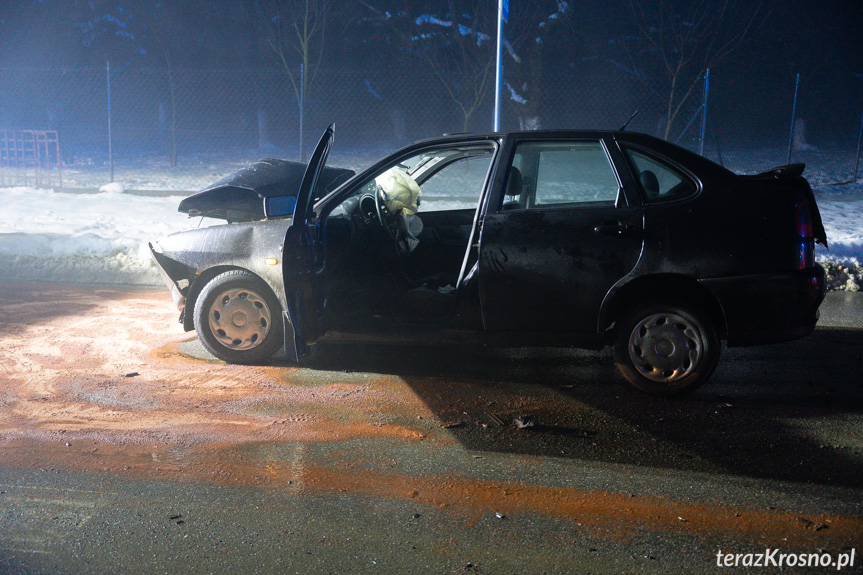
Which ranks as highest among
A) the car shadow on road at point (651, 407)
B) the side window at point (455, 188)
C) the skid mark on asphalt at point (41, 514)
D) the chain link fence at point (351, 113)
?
the chain link fence at point (351, 113)

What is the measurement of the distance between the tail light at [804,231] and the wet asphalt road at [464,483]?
37.4 inches

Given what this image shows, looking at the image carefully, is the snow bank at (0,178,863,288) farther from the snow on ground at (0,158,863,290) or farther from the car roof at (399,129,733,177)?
the car roof at (399,129,733,177)

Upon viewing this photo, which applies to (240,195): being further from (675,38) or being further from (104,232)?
(675,38)

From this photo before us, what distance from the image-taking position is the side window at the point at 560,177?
15.6ft

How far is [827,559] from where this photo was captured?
9.07 feet

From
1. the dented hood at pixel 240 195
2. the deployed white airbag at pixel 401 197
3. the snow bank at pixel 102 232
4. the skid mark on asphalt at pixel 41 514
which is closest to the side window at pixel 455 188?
the snow bank at pixel 102 232

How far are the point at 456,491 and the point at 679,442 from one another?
4.64ft

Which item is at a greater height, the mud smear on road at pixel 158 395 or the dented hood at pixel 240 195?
the dented hood at pixel 240 195

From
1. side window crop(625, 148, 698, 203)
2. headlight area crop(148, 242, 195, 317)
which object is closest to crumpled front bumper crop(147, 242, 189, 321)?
headlight area crop(148, 242, 195, 317)

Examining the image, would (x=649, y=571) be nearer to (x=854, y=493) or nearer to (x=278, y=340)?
(x=854, y=493)

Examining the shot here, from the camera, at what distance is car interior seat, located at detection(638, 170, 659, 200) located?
4.57 metres

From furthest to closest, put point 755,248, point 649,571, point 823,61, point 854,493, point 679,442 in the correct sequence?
point 823,61 < point 755,248 < point 679,442 < point 854,493 < point 649,571

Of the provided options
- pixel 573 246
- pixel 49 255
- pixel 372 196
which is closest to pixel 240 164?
pixel 49 255

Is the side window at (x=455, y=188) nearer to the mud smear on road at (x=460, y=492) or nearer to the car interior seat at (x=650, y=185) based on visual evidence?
the car interior seat at (x=650, y=185)
